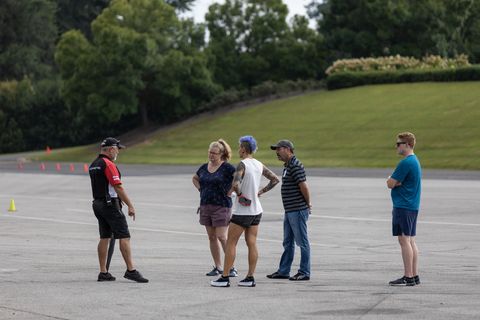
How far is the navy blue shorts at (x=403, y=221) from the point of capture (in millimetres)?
12718

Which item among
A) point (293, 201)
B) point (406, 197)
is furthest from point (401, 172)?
point (293, 201)

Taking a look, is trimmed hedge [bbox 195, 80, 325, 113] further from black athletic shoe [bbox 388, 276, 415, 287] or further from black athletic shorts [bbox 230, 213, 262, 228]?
black athletic shoe [bbox 388, 276, 415, 287]

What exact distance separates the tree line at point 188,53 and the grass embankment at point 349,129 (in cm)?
359

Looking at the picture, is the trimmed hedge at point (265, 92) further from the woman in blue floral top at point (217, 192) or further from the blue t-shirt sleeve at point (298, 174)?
the blue t-shirt sleeve at point (298, 174)

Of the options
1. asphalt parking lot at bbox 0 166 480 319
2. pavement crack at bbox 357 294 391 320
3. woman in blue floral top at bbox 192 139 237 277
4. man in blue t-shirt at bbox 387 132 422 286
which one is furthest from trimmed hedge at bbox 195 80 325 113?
pavement crack at bbox 357 294 391 320

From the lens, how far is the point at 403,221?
1271 centimetres

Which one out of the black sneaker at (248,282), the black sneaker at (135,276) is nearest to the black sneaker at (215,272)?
the black sneaker at (135,276)

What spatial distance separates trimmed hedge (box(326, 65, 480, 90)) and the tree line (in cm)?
550

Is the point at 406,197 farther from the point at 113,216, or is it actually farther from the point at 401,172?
the point at 113,216

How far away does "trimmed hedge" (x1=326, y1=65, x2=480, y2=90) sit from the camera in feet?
209

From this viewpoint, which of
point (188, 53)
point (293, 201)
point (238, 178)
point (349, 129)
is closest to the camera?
point (238, 178)

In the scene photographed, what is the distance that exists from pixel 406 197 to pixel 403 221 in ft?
0.93

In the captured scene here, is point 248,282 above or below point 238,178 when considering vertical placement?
below

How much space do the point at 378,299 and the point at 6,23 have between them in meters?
86.8
